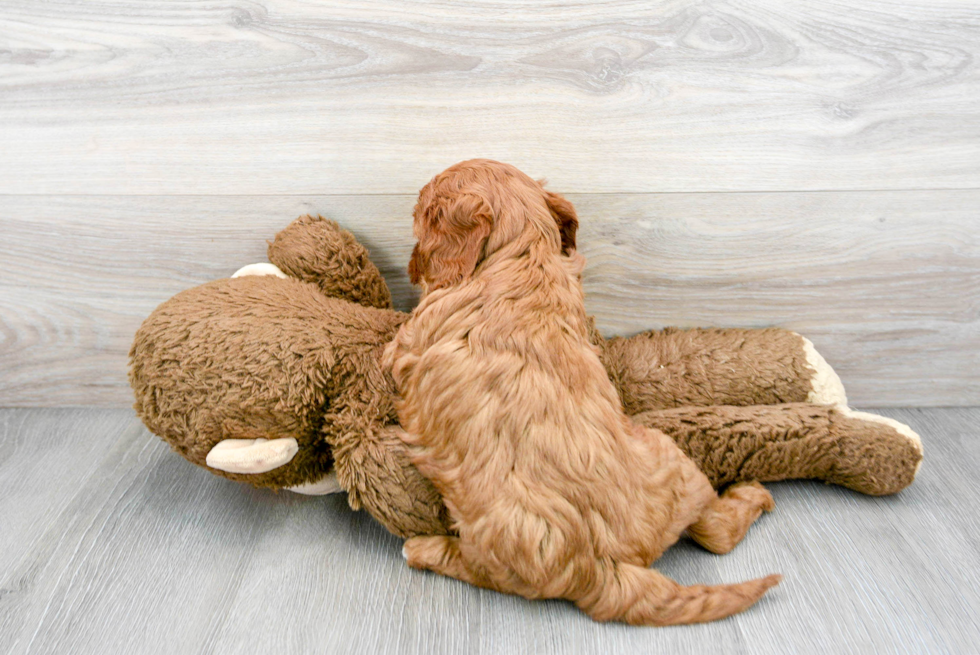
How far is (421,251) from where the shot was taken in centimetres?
98

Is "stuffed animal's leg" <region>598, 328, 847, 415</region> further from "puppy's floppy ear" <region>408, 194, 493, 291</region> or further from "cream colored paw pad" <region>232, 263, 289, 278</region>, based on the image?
"cream colored paw pad" <region>232, 263, 289, 278</region>

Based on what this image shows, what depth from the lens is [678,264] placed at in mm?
1255

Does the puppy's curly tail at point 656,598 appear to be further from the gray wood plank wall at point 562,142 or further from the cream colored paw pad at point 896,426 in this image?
the gray wood plank wall at point 562,142

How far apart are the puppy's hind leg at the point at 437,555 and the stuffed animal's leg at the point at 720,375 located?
0.40 m

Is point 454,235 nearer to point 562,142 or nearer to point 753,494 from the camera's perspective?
point 562,142

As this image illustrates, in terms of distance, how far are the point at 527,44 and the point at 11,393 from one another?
4.21 ft

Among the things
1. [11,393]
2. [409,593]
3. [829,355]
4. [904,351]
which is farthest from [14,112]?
[904,351]

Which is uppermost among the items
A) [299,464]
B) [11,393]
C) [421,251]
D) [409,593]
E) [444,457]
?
[421,251]

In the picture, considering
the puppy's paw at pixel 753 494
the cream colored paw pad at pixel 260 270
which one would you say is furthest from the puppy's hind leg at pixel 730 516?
the cream colored paw pad at pixel 260 270

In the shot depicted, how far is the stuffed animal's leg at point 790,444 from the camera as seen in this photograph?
110 centimetres

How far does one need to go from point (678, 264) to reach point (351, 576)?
2.58ft

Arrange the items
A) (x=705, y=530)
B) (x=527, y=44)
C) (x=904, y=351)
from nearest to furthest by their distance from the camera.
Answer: (x=705, y=530) → (x=527, y=44) → (x=904, y=351)

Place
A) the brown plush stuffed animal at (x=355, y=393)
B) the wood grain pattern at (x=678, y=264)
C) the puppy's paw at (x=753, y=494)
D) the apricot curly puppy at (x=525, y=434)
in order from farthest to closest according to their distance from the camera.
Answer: the wood grain pattern at (x=678, y=264), the puppy's paw at (x=753, y=494), the brown plush stuffed animal at (x=355, y=393), the apricot curly puppy at (x=525, y=434)

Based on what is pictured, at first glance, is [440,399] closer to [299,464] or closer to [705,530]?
[299,464]
